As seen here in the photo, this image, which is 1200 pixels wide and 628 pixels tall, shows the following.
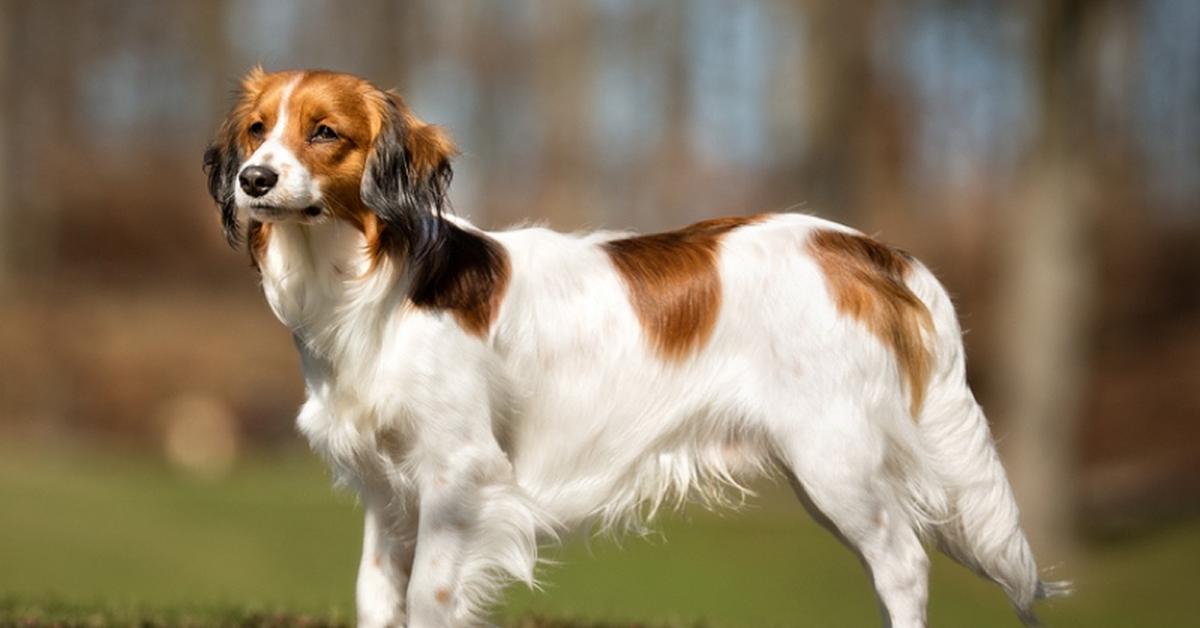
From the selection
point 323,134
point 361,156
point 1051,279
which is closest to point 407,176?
point 361,156

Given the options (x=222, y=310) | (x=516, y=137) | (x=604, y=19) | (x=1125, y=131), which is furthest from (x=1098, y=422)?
(x=516, y=137)

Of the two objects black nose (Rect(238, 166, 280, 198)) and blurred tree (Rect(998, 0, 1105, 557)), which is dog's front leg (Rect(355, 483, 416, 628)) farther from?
blurred tree (Rect(998, 0, 1105, 557))

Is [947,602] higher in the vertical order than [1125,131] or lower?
lower

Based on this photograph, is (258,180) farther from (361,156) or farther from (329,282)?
(329,282)

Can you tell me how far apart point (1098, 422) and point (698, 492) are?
1918 centimetres

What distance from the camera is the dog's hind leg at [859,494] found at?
204 inches

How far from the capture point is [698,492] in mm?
5512

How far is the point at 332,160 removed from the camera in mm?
4832

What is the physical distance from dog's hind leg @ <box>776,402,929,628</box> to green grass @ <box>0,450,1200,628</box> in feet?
28.0

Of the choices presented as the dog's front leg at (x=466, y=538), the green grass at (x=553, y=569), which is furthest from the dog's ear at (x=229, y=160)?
the green grass at (x=553, y=569)

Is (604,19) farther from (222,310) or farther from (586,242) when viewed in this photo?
(586,242)

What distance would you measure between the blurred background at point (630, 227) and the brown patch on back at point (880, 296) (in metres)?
2.96

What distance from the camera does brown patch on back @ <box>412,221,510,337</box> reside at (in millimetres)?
5074

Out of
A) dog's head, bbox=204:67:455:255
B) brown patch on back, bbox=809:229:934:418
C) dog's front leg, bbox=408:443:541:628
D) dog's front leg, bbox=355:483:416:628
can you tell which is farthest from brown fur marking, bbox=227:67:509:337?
brown patch on back, bbox=809:229:934:418
